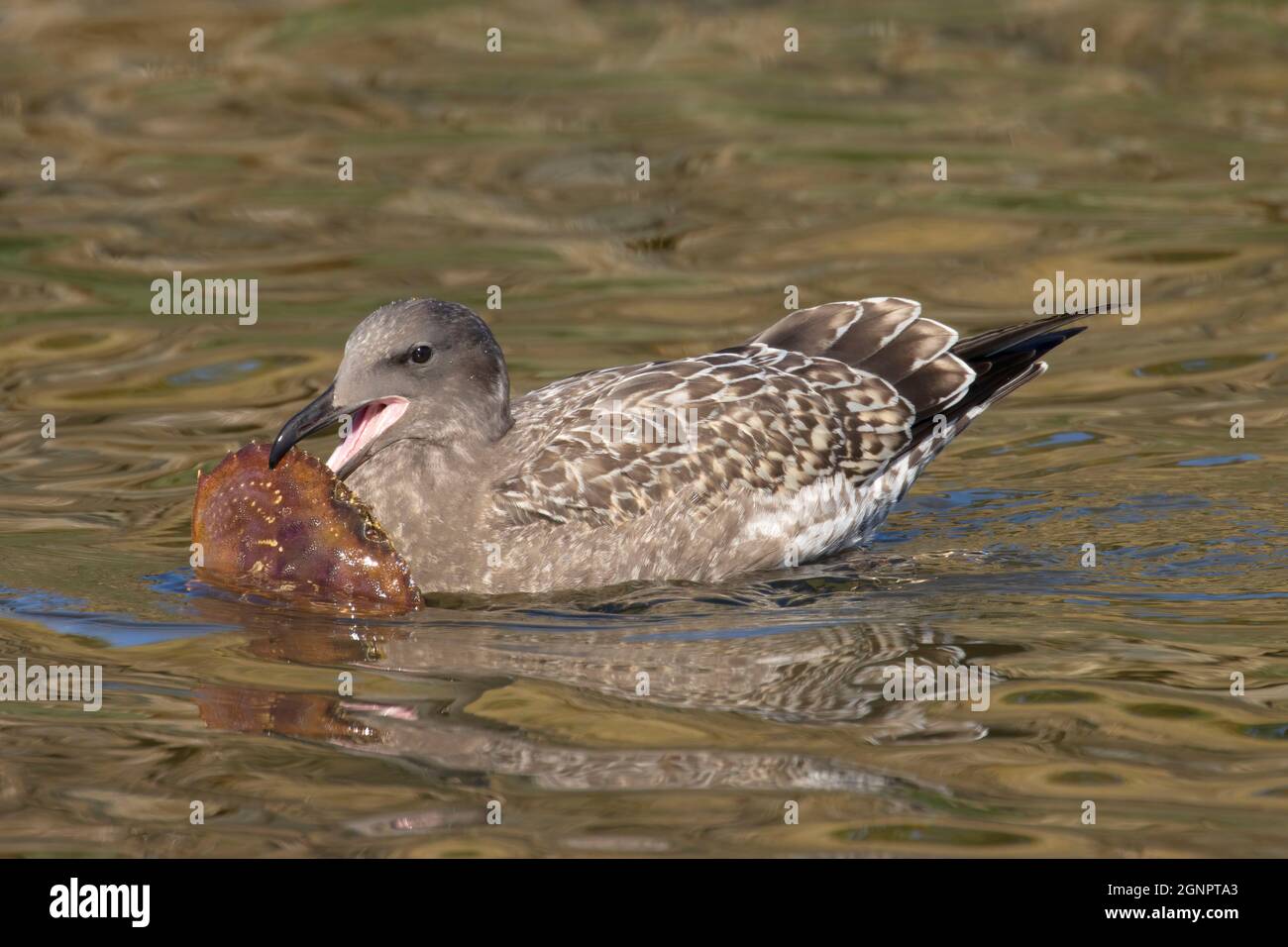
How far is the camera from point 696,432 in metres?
9.64

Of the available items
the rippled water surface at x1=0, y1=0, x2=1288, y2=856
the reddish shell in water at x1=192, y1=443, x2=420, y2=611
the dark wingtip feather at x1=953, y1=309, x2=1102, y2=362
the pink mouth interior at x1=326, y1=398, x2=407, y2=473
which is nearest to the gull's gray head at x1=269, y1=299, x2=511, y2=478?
the pink mouth interior at x1=326, y1=398, x2=407, y2=473

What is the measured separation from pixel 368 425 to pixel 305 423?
29.0 inches

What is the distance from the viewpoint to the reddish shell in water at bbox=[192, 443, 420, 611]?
8.85 meters

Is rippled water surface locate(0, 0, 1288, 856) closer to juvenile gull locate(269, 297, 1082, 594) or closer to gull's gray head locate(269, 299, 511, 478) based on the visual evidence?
juvenile gull locate(269, 297, 1082, 594)

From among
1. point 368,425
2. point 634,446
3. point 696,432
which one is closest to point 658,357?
point 696,432

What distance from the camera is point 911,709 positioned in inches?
300

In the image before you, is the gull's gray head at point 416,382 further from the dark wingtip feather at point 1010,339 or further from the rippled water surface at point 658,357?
the dark wingtip feather at point 1010,339

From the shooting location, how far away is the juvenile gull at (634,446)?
9.19m

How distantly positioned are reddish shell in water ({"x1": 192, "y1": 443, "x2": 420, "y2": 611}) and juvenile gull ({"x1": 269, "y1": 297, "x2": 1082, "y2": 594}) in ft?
0.79

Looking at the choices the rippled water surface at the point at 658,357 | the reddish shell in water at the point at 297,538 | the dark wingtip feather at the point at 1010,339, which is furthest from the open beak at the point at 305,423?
the dark wingtip feather at the point at 1010,339

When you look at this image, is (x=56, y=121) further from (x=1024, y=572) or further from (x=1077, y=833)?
(x=1077, y=833)

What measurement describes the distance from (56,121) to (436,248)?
4.26 metres

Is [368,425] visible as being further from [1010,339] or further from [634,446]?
[1010,339]

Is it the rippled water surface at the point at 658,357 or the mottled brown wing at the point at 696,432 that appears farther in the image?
the mottled brown wing at the point at 696,432
